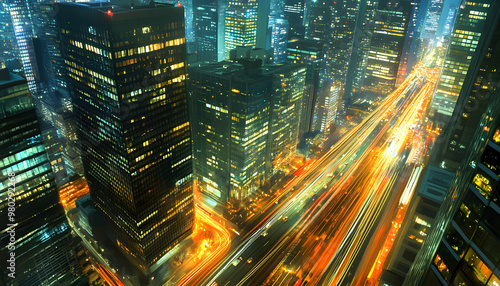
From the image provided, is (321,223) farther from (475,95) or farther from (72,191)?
(72,191)

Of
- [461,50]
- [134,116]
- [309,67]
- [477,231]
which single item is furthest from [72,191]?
[461,50]

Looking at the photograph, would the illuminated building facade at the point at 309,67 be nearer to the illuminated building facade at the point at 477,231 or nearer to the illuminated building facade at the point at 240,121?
the illuminated building facade at the point at 240,121

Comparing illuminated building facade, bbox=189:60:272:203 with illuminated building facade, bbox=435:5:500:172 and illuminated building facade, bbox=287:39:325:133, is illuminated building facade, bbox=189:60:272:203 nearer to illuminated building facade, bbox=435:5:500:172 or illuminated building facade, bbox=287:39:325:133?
illuminated building facade, bbox=287:39:325:133

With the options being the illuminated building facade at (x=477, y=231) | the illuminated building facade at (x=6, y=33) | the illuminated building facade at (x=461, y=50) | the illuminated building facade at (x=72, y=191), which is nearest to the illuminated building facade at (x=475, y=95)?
the illuminated building facade at (x=461, y=50)

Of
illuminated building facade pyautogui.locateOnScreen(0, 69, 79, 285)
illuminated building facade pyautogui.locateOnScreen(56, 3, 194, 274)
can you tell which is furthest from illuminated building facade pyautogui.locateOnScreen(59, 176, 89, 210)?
illuminated building facade pyautogui.locateOnScreen(0, 69, 79, 285)

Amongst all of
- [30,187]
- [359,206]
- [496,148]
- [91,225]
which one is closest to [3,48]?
[91,225]

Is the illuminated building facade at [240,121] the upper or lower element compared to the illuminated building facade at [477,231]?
lower

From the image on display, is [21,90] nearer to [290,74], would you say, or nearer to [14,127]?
[14,127]
